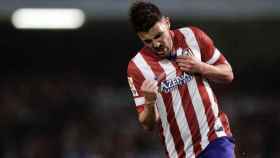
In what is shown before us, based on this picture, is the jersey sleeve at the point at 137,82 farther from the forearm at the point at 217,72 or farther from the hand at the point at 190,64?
the forearm at the point at 217,72

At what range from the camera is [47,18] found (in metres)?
11.6

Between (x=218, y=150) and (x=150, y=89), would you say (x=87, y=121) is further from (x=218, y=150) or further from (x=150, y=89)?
(x=150, y=89)

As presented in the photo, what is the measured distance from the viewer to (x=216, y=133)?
5637 mm

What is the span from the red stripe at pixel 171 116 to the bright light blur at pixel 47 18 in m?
5.88

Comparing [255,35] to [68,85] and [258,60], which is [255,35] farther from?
[68,85]

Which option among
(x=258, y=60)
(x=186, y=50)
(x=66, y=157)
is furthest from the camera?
(x=258, y=60)

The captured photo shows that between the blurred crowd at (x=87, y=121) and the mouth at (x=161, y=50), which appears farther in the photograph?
the blurred crowd at (x=87, y=121)

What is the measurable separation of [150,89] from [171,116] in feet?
1.51

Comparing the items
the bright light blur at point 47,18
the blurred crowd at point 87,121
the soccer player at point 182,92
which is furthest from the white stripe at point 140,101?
the bright light blur at point 47,18

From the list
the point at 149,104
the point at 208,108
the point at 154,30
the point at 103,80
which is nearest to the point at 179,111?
the point at 208,108

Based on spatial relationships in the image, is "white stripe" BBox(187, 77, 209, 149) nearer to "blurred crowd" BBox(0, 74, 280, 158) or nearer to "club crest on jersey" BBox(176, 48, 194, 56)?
"club crest on jersey" BBox(176, 48, 194, 56)

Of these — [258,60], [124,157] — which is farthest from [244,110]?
[124,157]

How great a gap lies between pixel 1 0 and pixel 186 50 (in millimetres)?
6128

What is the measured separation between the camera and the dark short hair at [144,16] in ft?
17.9
